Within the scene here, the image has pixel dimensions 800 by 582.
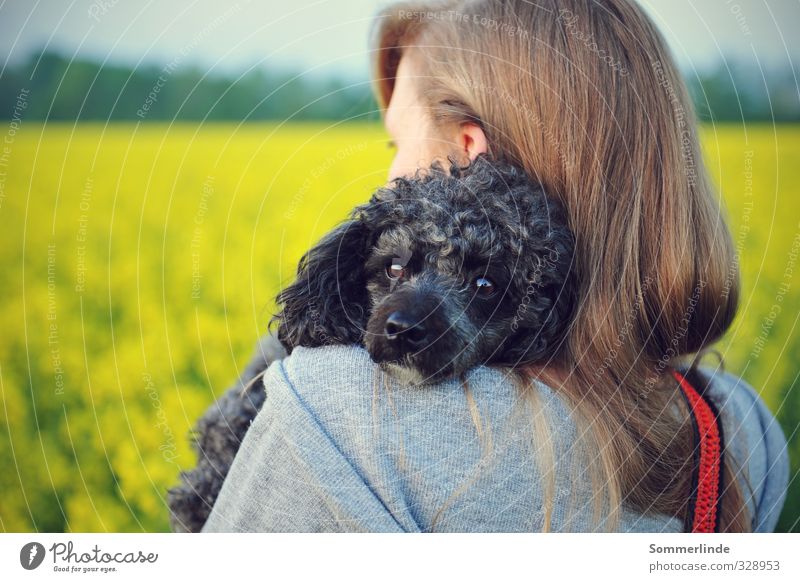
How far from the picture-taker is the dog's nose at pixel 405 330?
215 cm

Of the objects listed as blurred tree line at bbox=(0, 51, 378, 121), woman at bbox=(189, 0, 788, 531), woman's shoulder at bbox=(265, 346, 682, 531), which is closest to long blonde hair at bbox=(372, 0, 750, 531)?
woman at bbox=(189, 0, 788, 531)

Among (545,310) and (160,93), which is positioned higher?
(160,93)

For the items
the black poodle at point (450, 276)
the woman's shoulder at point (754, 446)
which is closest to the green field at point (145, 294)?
the woman's shoulder at point (754, 446)

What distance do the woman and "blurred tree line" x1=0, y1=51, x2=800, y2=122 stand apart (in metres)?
0.87

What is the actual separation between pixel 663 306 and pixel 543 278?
390 mm

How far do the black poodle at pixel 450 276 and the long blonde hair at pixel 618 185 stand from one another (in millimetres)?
103

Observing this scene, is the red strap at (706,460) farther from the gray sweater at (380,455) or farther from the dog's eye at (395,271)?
the dog's eye at (395,271)

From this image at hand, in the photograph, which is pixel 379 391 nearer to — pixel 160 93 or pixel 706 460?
pixel 706 460

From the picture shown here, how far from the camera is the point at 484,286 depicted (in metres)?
2.40

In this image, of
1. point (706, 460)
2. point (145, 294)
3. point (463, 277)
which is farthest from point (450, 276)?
point (145, 294)

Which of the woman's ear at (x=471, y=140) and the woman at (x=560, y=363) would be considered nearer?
the woman at (x=560, y=363)

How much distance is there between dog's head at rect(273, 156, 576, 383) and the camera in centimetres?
228

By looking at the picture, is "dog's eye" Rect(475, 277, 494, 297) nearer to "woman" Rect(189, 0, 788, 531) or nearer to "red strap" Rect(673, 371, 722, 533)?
"woman" Rect(189, 0, 788, 531)

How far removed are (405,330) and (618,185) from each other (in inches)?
32.2
